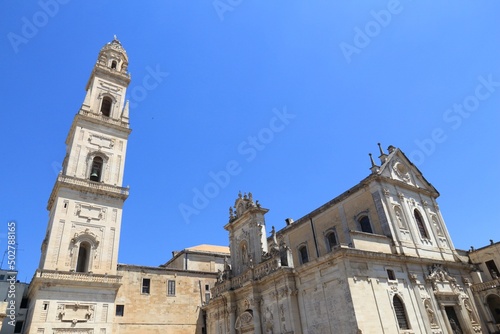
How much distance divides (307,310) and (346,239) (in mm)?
6555

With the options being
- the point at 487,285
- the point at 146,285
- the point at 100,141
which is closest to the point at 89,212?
the point at 100,141

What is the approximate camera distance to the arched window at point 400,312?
18406 mm

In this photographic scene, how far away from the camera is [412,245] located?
72.5ft

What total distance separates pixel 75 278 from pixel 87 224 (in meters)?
3.94

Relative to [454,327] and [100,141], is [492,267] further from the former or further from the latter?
[100,141]

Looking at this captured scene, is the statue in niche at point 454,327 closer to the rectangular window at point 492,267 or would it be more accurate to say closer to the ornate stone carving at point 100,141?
the rectangular window at point 492,267

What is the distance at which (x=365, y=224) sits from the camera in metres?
23.4

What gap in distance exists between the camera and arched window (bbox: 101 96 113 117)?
32.1 meters

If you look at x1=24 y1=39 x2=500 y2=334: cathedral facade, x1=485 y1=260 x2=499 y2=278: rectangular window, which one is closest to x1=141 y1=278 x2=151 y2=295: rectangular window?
x1=24 y1=39 x2=500 y2=334: cathedral facade

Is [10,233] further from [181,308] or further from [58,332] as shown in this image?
[181,308]

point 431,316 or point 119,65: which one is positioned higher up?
point 119,65

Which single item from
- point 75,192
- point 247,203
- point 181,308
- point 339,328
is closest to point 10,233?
point 75,192

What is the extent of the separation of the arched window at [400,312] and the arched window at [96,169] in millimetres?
22322

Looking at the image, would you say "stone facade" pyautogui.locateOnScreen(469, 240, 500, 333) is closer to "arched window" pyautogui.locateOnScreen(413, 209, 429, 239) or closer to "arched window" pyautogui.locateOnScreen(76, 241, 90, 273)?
"arched window" pyautogui.locateOnScreen(413, 209, 429, 239)
